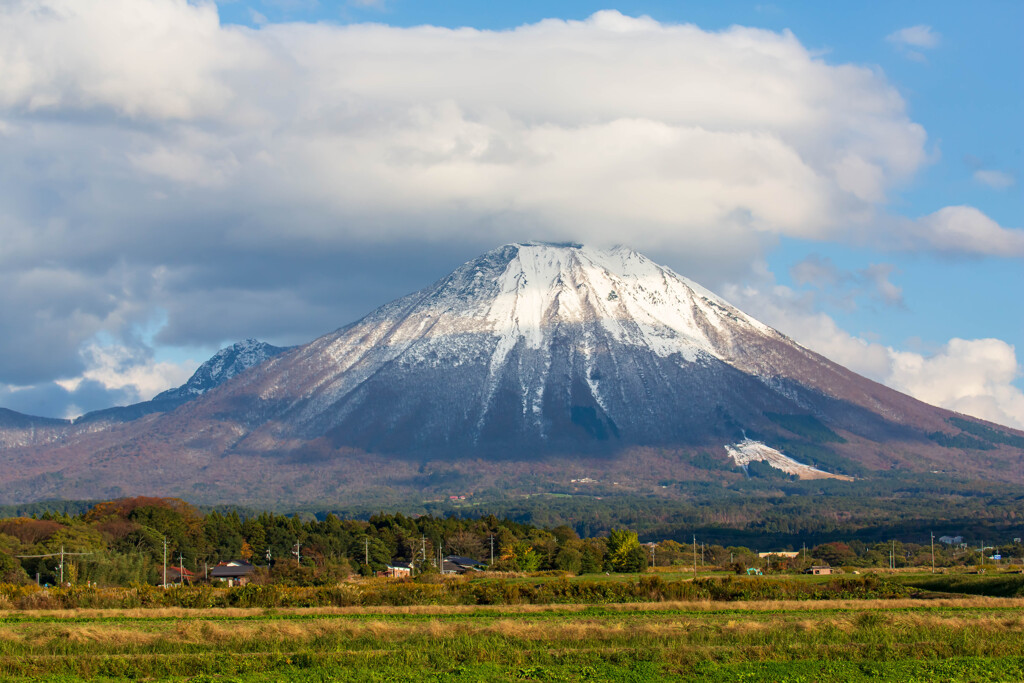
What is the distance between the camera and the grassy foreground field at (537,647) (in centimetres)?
2972

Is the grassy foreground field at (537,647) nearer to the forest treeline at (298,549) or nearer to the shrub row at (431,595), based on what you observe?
the shrub row at (431,595)

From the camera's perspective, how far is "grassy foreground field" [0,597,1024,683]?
29719 mm

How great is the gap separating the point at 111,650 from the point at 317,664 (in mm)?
7872

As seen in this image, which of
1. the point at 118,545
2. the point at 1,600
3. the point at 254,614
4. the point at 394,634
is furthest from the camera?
the point at 118,545

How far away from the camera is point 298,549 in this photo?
334 ft

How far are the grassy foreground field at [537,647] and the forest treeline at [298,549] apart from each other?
125 ft

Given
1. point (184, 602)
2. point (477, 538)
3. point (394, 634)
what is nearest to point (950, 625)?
point (394, 634)

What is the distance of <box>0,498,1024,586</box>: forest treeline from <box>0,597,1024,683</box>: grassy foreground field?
38066mm

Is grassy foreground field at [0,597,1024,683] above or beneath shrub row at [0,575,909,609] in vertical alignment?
above

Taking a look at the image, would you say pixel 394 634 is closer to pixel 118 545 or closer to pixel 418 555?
pixel 118 545

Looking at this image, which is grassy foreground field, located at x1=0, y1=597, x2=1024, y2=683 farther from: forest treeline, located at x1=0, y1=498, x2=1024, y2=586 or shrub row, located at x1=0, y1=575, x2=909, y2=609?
forest treeline, located at x1=0, y1=498, x2=1024, y2=586

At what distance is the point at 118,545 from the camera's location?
3735 inches

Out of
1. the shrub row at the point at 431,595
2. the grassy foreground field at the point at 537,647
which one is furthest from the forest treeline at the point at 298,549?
the grassy foreground field at the point at 537,647

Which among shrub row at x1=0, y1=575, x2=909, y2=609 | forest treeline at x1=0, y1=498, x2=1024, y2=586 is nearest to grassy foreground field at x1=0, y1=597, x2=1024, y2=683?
shrub row at x1=0, y1=575, x2=909, y2=609
